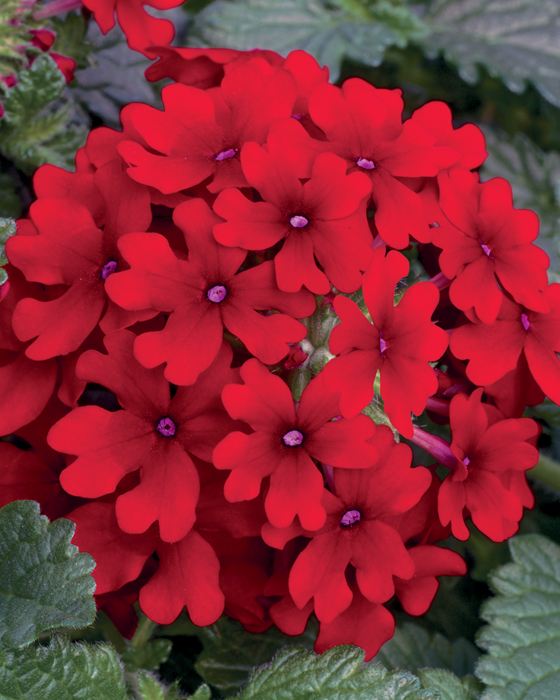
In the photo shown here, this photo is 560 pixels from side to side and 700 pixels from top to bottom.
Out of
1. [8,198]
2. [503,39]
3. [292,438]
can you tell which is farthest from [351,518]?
[503,39]

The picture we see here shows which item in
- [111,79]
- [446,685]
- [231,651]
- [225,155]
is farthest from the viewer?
[111,79]

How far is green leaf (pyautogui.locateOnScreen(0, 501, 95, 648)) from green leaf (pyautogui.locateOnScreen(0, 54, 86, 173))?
0.52 metres

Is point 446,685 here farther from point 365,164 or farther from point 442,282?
point 365,164

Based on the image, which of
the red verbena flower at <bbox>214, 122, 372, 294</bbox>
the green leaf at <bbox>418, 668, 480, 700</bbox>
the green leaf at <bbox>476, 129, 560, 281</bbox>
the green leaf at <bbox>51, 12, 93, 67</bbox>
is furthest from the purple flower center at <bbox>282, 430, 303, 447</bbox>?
the green leaf at <bbox>476, 129, 560, 281</bbox>

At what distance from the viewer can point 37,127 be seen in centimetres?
131

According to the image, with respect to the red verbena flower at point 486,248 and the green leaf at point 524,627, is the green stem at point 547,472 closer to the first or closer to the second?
the green leaf at point 524,627

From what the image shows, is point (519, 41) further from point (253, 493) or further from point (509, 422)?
Answer: point (253, 493)

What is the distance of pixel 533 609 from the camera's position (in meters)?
1.26

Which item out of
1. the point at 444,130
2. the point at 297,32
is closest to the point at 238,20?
the point at 297,32

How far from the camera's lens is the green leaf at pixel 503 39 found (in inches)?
64.6

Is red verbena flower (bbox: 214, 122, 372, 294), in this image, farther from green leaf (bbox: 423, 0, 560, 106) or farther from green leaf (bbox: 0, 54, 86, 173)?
green leaf (bbox: 423, 0, 560, 106)

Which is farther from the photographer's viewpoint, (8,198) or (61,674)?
(8,198)

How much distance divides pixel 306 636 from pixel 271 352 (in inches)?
21.3

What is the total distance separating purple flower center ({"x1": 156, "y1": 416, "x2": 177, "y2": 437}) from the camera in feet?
2.95
